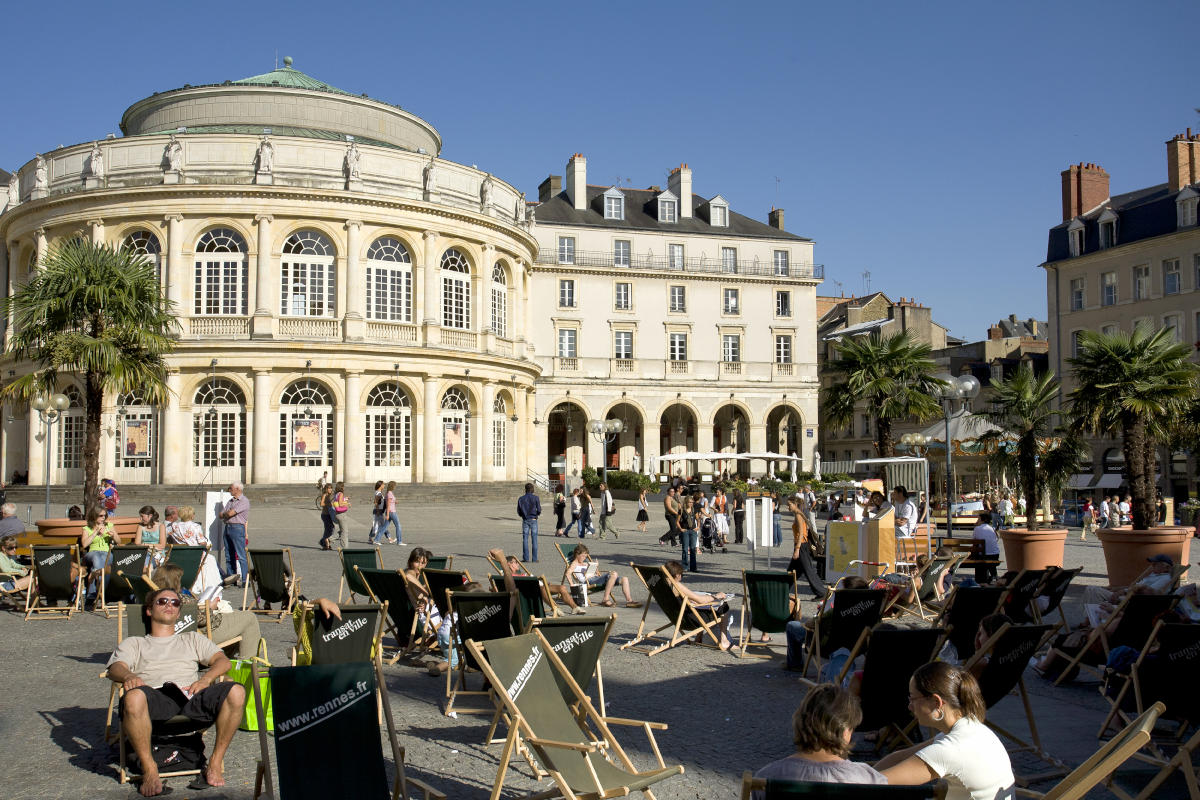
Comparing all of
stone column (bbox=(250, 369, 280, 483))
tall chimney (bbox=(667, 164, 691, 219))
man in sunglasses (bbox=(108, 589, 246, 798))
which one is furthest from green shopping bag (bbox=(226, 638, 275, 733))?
tall chimney (bbox=(667, 164, 691, 219))

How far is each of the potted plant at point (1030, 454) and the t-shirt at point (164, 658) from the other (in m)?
12.3

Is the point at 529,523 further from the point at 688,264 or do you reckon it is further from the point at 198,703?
the point at 688,264

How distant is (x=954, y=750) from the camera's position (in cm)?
418

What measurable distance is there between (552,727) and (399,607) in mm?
4484

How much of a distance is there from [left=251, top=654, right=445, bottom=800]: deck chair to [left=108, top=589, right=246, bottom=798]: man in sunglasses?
1131 millimetres

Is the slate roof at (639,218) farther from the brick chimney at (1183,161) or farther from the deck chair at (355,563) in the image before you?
the deck chair at (355,563)

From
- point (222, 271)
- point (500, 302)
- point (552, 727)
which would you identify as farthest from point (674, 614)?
point (500, 302)

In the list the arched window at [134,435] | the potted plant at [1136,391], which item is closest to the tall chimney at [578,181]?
the arched window at [134,435]

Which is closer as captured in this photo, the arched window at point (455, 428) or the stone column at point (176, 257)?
the stone column at point (176, 257)

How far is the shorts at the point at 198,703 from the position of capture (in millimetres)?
6020

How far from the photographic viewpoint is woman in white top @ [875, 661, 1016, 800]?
4.16 metres

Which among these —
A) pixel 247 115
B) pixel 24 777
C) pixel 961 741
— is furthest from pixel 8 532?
pixel 247 115

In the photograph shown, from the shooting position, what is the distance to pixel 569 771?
5.11 meters

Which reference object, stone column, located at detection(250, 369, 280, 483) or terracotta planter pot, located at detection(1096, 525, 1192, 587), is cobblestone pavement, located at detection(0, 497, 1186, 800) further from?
stone column, located at detection(250, 369, 280, 483)
